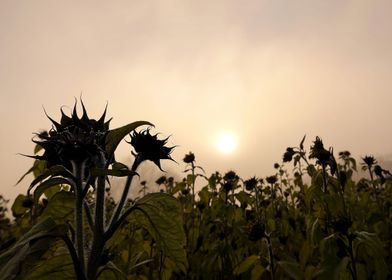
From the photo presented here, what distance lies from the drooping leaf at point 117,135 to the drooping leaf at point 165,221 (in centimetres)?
29

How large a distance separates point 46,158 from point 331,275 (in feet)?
7.48

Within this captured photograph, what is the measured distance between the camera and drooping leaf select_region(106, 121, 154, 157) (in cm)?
187

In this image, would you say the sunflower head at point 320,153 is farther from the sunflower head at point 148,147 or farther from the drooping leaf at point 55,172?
the drooping leaf at point 55,172

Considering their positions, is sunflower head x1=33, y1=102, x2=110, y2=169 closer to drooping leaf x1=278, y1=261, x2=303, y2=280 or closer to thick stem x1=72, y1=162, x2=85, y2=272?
thick stem x1=72, y1=162, x2=85, y2=272

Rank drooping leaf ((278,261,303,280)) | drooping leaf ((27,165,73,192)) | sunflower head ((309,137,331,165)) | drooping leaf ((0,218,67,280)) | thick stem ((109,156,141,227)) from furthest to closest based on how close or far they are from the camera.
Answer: sunflower head ((309,137,331,165)) → drooping leaf ((278,261,303,280)) → thick stem ((109,156,141,227)) → drooping leaf ((27,165,73,192)) → drooping leaf ((0,218,67,280))

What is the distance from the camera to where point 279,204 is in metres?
12.1

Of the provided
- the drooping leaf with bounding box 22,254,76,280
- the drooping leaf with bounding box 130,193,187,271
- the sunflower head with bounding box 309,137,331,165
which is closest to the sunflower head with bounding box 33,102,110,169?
the drooping leaf with bounding box 130,193,187,271

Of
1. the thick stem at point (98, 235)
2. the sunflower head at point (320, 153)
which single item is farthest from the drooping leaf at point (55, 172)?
the sunflower head at point (320, 153)

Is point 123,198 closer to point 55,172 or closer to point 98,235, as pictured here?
point 98,235

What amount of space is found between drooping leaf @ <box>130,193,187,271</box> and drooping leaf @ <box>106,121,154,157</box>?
294 mm

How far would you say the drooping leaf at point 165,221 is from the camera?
6.22 feet

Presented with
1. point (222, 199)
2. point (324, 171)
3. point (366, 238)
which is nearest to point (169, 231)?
point (366, 238)

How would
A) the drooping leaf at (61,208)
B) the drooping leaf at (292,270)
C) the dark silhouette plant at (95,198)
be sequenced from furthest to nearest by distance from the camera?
the drooping leaf at (292,270) → the drooping leaf at (61,208) → the dark silhouette plant at (95,198)

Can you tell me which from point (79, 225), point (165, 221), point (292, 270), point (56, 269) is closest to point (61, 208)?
point (56, 269)
